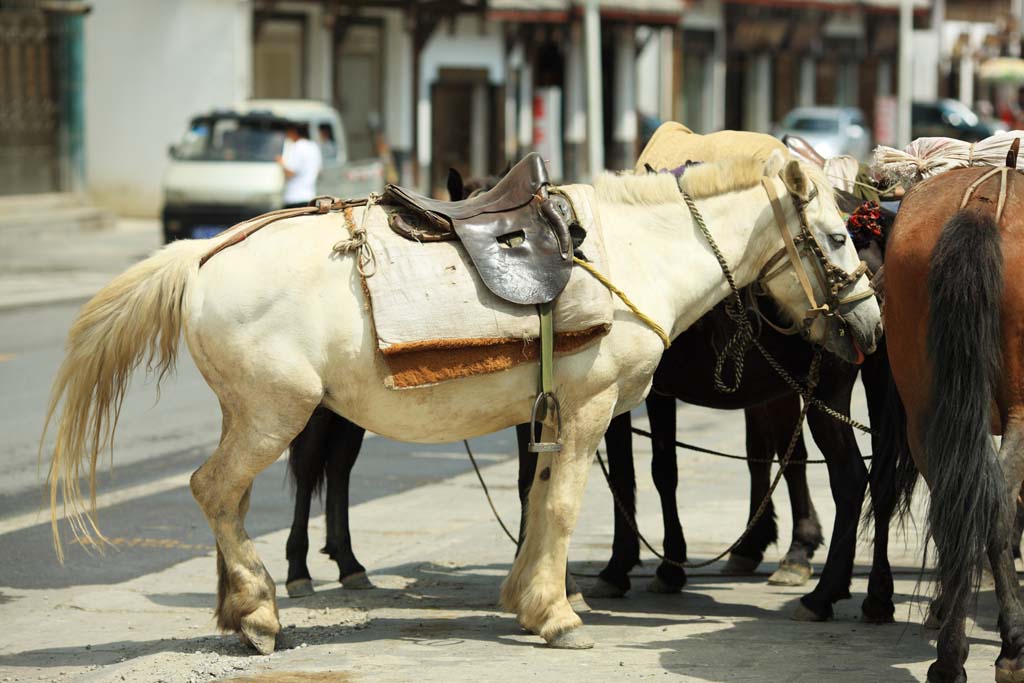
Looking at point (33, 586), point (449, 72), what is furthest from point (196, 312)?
point (449, 72)

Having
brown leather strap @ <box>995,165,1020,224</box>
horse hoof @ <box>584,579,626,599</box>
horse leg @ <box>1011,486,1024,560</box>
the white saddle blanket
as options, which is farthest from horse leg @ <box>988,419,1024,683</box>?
horse hoof @ <box>584,579,626,599</box>

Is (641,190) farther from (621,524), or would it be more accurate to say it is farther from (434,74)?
(434,74)

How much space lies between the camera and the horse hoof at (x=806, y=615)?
6.27 meters

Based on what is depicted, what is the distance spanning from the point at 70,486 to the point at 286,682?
105cm

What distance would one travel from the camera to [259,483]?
938cm

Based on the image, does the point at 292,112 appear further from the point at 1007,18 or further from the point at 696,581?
the point at 1007,18

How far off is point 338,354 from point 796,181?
1873 mm

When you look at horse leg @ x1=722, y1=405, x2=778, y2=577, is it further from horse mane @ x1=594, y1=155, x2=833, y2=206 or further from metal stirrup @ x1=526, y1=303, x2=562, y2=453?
metal stirrup @ x1=526, y1=303, x2=562, y2=453

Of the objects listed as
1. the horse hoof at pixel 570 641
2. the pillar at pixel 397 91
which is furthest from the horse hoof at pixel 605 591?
the pillar at pixel 397 91

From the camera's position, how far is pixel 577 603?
6441mm

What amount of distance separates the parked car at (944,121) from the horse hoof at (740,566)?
4080cm

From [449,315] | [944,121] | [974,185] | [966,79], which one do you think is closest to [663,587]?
[449,315]

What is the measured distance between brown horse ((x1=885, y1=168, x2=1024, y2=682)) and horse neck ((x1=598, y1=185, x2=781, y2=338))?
3.25ft

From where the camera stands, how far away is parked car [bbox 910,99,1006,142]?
4641 cm
